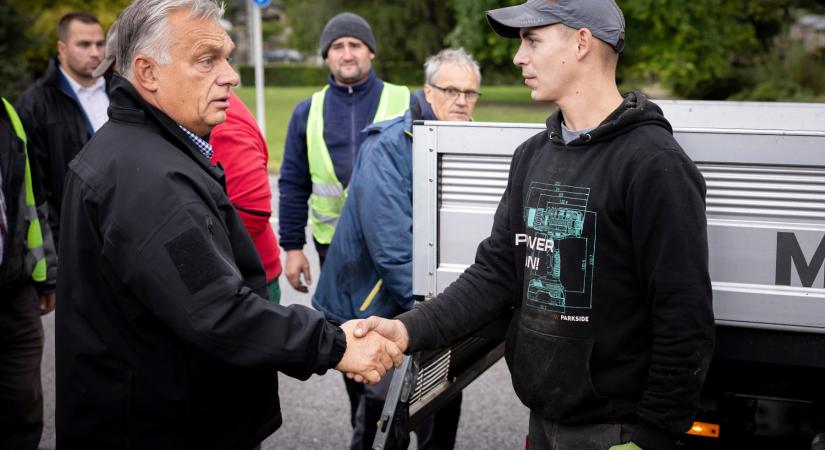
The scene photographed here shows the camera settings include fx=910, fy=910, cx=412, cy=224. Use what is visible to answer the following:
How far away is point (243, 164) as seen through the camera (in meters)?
3.70

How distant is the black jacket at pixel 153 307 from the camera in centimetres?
231

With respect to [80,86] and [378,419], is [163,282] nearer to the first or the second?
[378,419]

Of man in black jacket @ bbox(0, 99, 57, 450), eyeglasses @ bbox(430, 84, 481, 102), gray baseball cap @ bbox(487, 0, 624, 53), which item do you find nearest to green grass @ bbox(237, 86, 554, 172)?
man in black jacket @ bbox(0, 99, 57, 450)

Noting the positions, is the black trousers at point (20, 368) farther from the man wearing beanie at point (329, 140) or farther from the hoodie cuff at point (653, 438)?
the hoodie cuff at point (653, 438)

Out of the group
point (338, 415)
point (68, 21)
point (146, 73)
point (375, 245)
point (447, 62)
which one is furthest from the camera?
point (68, 21)

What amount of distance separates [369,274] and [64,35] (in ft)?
10.1

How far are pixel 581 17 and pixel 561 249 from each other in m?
0.66

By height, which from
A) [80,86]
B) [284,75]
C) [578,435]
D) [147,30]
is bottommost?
[284,75]

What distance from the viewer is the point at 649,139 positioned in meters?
2.37

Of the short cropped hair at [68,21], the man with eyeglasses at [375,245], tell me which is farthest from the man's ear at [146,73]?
the short cropped hair at [68,21]

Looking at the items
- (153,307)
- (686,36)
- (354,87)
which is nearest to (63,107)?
(354,87)

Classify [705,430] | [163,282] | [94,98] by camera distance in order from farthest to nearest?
[94,98]
[705,430]
[163,282]

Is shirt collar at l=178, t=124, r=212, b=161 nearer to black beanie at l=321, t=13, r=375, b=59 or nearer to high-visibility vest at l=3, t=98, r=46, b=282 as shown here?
high-visibility vest at l=3, t=98, r=46, b=282

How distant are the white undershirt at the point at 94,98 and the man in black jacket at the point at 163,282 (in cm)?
319
